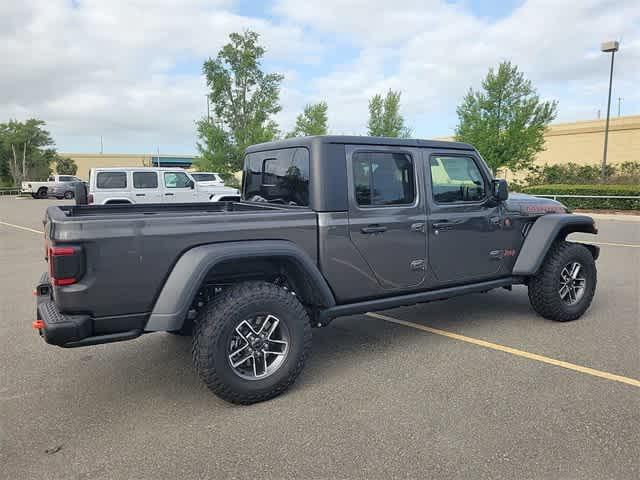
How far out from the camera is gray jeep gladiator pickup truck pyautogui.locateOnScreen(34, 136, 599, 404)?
3.00m

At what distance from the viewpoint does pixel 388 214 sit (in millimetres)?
4016

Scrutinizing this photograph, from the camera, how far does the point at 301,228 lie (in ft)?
11.8

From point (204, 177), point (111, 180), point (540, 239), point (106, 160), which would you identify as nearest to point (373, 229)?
point (540, 239)

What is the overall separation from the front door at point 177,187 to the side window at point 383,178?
13.1m

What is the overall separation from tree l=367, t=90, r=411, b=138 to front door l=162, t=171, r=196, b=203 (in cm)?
1565

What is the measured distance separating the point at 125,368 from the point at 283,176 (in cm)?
206

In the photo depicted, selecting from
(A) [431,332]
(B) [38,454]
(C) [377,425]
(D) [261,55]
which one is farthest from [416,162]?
(D) [261,55]

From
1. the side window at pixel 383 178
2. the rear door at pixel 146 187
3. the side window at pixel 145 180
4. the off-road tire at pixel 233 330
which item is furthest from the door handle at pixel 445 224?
the side window at pixel 145 180

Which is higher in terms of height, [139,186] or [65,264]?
[139,186]

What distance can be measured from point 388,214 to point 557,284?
2143mm

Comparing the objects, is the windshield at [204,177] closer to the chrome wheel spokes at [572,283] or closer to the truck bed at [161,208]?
the truck bed at [161,208]

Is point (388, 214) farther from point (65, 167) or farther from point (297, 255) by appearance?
point (65, 167)

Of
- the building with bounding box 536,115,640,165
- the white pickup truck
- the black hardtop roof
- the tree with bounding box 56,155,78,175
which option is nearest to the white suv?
the black hardtop roof

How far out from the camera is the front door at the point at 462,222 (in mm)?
4324
